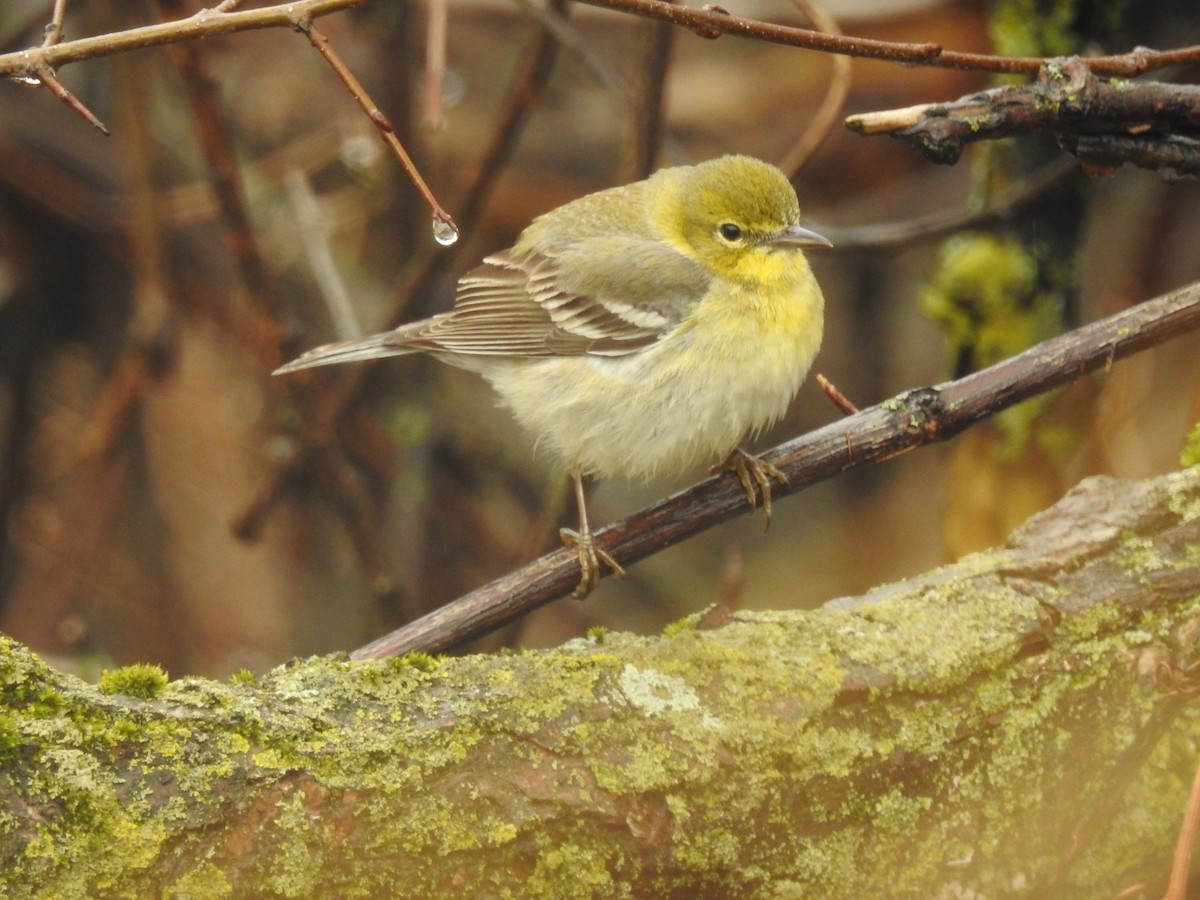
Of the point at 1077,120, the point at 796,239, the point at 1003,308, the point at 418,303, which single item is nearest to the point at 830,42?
the point at 1077,120

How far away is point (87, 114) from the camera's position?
195cm

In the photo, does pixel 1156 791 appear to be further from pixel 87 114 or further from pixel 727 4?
pixel 727 4

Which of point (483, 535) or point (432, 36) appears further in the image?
point (483, 535)

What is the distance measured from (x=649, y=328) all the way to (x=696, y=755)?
1539 mm

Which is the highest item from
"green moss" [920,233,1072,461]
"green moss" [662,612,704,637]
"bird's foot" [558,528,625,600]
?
"green moss" [920,233,1072,461]

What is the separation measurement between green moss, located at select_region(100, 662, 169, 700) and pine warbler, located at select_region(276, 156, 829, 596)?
1157 mm

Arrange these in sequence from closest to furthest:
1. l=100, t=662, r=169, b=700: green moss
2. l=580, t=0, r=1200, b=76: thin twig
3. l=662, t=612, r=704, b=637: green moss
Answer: l=100, t=662, r=169, b=700: green moss < l=580, t=0, r=1200, b=76: thin twig < l=662, t=612, r=704, b=637: green moss

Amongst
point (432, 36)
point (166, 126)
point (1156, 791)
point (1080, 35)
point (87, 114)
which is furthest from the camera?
point (166, 126)

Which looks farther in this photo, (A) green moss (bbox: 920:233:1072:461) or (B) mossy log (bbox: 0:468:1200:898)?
(A) green moss (bbox: 920:233:1072:461)

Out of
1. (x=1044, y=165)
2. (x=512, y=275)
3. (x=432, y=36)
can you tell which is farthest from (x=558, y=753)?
(x=1044, y=165)

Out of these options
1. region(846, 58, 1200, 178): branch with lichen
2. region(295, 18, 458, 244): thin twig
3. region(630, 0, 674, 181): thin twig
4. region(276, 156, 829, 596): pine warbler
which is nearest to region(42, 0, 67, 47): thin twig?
region(295, 18, 458, 244): thin twig

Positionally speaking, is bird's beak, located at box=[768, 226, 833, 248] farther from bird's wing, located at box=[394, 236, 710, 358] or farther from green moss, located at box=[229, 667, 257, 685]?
green moss, located at box=[229, 667, 257, 685]

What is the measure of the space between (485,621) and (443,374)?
3665 millimetres

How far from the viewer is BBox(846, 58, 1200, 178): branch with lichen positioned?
2.35 m
